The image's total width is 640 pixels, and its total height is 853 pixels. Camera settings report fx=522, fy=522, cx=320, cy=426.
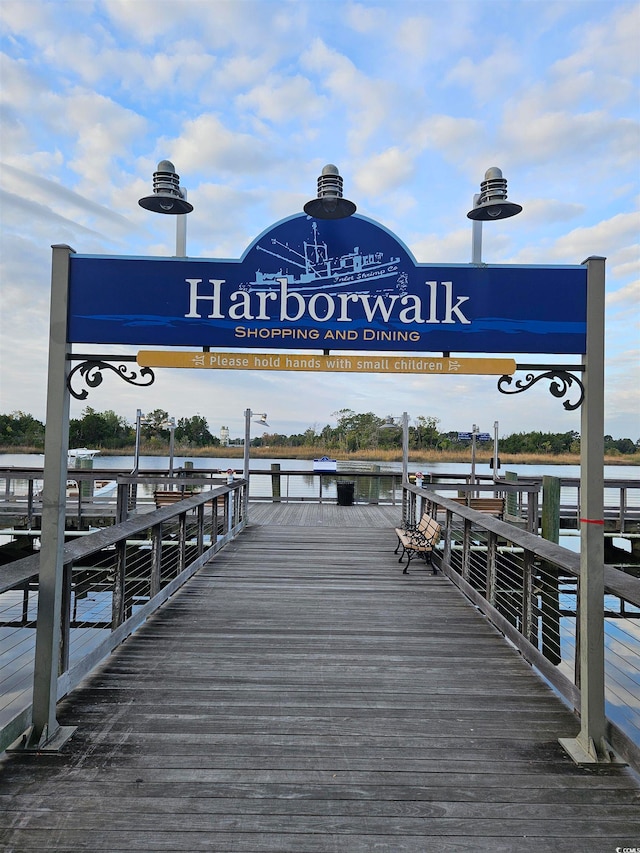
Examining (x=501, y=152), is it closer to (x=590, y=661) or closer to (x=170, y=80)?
(x=170, y=80)

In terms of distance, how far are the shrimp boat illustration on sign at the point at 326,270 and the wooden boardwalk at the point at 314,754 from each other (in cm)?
224

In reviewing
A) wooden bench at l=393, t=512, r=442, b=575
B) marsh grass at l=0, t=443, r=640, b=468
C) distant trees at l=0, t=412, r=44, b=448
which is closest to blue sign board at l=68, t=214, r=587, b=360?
wooden bench at l=393, t=512, r=442, b=575

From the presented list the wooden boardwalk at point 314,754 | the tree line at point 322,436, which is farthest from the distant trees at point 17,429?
the wooden boardwalk at point 314,754

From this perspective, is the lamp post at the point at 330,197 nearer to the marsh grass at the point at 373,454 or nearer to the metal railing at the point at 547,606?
the metal railing at the point at 547,606

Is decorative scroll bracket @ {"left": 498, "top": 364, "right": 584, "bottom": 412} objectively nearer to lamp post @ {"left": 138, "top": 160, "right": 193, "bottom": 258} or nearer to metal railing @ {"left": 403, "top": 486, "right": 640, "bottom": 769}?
metal railing @ {"left": 403, "top": 486, "right": 640, "bottom": 769}

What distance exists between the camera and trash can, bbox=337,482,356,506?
1370cm

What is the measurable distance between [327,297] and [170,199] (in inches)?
39.2

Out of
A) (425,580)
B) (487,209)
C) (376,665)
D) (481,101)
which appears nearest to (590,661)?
(376,665)

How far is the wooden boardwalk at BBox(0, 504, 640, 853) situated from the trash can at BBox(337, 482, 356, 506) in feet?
30.9

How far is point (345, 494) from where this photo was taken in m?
13.7

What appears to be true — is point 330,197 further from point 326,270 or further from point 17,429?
point 17,429

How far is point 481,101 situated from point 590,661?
6843mm

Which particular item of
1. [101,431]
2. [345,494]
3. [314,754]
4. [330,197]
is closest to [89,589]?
[314,754]

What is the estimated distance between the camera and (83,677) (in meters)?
2.99
